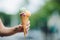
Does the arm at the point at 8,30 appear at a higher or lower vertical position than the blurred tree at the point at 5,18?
lower

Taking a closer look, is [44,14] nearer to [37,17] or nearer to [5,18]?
[37,17]

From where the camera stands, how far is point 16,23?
3.29ft

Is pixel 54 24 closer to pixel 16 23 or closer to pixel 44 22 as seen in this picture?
pixel 44 22

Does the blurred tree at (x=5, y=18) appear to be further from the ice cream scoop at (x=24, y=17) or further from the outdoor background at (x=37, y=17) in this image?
the ice cream scoop at (x=24, y=17)

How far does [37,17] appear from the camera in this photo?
1.01m

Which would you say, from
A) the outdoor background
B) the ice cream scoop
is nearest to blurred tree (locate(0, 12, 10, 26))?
the outdoor background

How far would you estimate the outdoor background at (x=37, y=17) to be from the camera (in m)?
1.00

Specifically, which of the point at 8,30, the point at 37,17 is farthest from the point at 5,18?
the point at 37,17

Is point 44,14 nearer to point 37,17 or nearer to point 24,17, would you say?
point 37,17

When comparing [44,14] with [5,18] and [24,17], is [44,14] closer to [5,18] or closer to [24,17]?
[24,17]

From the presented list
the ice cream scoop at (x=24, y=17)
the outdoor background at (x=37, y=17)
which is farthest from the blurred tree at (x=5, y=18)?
the ice cream scoop at (x=24, y=17)

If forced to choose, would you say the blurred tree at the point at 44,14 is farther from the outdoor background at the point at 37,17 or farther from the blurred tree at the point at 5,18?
the blurred tree at the point at 5,18

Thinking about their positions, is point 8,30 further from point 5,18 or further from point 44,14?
point 44,14

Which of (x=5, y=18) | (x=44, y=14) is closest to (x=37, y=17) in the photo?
(x=44, y=14)
